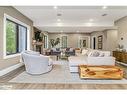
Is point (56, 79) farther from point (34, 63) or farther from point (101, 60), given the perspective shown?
point (101, 60)

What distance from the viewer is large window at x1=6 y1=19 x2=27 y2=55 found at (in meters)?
7.34

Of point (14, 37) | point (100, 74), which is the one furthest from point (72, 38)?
point (100, 74)

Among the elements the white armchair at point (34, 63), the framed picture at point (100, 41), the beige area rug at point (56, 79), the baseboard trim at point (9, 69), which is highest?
the framed picture at point (100, 41)

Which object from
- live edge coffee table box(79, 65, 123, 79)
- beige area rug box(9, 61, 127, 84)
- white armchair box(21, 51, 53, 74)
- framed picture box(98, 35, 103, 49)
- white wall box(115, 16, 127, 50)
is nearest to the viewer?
beige area rug box(9, 61, 127, 84)

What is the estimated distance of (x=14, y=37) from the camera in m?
Answer: 8.32

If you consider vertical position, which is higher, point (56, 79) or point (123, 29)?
point (123, 29)

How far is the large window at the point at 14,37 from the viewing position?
7.34 metres

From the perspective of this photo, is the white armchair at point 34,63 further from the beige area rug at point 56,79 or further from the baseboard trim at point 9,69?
the baseboard trim at point 9,69

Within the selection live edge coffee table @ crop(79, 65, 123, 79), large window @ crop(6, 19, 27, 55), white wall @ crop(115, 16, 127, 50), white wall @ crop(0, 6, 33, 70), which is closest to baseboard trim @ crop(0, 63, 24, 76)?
white wall @ crop(0, 6, 33, 70)

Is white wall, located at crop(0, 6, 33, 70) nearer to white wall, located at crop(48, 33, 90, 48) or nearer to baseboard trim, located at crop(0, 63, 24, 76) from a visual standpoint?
baseboard trim, located at crop(0, 63, 24, 76)

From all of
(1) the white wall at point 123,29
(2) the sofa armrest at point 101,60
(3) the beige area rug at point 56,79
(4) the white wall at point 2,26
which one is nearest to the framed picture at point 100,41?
(1) the white wall at point 123,29

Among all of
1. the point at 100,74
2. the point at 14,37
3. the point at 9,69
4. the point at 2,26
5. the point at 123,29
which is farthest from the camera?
the point at 123,29

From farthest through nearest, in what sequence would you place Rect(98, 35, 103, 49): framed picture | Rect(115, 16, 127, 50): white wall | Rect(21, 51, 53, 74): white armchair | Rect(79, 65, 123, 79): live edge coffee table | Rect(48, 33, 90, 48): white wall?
1. Rect(48, 33, 90, 48): white wall
2. Rect(98, 35, 103, 49): framed picture
3. Rect(115, 16, 127, 50): white wall
4. Rect(21, 51, 53, 74): white armchair
5. Rect(79, 65, 123, 79): live edge coffee table

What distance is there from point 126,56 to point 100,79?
3.61 m
